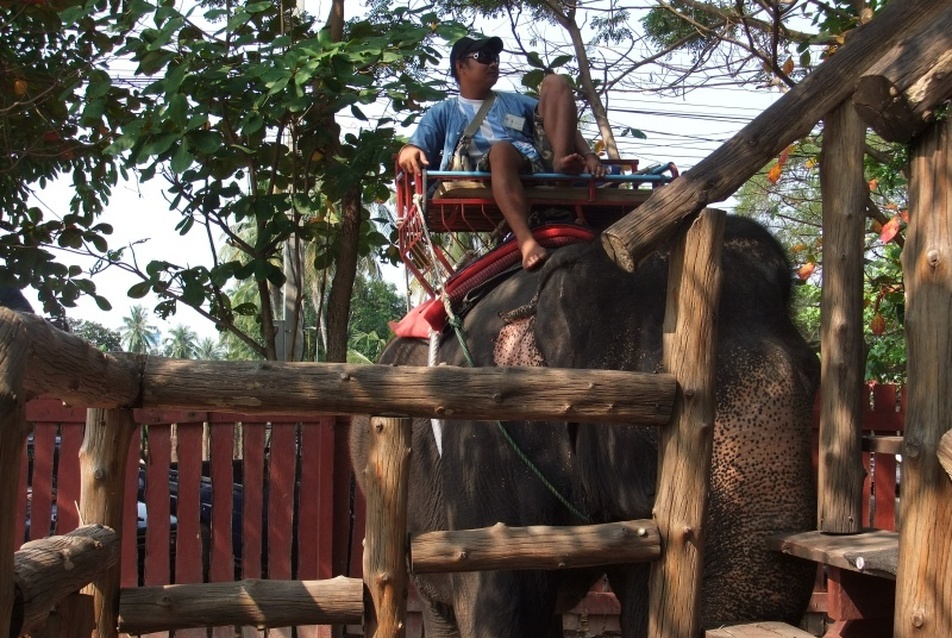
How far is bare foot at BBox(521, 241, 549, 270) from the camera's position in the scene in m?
4.21

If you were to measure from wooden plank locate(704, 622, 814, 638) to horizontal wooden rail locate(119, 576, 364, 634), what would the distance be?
103 cm

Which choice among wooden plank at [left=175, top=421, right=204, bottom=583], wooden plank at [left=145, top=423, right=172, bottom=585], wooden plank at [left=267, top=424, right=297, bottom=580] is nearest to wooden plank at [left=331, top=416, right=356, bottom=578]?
wooden plank at [left=267, top=424, right=297, bottom=580]

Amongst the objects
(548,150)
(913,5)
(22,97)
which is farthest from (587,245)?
(22,97)

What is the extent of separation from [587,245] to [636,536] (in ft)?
3.59

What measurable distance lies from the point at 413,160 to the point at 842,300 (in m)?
1.86

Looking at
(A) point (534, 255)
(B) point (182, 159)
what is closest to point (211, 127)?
(B) point (182, 159)

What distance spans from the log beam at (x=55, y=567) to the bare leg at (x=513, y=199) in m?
1.86

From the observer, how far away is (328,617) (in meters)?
3.18

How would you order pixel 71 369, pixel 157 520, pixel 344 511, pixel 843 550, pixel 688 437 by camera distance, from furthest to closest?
pixel 344 511 → pixel 157 520 → pixel 688 437 → pixel 843 550 → pixel 71 369

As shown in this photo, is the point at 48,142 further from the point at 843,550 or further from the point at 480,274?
the point at 843,550

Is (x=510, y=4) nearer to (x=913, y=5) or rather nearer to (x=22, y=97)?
(x=22, y=97)

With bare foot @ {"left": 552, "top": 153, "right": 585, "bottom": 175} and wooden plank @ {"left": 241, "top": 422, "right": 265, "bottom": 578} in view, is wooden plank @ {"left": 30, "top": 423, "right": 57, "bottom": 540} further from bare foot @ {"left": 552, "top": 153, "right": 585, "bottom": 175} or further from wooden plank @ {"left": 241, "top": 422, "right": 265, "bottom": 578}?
bare foot @ {"left": 552, "top": 153, "right": 585, "bottom": 175}

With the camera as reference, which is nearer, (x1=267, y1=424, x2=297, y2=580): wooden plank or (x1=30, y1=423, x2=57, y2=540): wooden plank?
(x1=30, y1=423, x2=57, y2=540): wooden plank

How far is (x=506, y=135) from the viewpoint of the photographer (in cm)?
485
